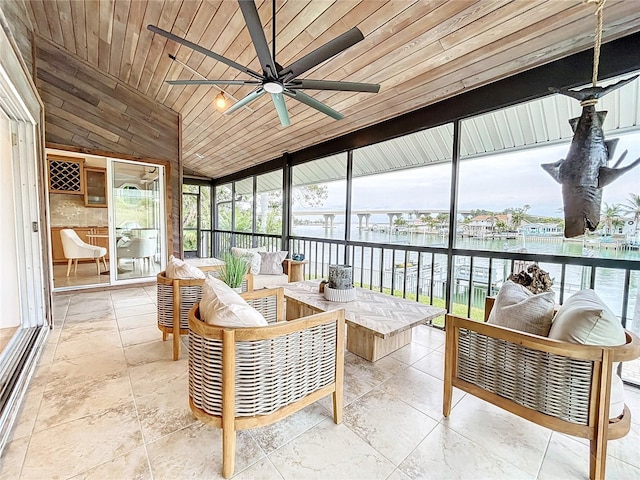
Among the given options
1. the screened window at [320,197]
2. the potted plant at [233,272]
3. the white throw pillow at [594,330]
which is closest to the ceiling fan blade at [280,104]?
the potted plant at [233,272]

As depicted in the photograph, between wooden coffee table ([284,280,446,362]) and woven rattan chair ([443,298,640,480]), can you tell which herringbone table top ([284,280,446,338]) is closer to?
wooden coffee table ([284,280,446,362])

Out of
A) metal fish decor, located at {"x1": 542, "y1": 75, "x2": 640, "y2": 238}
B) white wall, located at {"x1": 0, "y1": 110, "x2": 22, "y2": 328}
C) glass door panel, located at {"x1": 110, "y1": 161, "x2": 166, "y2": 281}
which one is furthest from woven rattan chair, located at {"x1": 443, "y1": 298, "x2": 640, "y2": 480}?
glass door panel, located at {"x1": 110, "y1": 161, "x2": 166, "y2": 281}

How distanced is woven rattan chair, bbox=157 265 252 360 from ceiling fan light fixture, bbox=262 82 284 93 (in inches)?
64.6

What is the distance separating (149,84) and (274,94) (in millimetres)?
3243

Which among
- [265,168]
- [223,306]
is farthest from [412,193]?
[265,168]

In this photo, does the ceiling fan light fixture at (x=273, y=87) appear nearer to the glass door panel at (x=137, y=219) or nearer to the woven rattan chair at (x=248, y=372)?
the woven rattan chair at (x=248, y=372)

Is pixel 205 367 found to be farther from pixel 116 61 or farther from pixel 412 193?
pixel 116 61

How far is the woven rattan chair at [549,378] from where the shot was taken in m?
1.28

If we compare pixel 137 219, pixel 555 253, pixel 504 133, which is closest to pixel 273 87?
pixel 504 133

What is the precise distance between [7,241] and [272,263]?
9.35 ft

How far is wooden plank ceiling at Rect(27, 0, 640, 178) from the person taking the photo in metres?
2.07

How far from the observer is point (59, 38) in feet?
12.4

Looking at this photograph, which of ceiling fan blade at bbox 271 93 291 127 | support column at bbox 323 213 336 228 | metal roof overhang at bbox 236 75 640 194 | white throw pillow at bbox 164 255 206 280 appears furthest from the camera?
support column at bbox 323 213 336 228

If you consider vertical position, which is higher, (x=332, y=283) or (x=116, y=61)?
(x=116, y=61)
